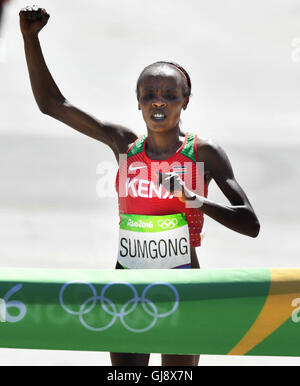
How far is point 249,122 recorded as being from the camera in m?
11.5

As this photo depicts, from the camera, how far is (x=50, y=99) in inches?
152

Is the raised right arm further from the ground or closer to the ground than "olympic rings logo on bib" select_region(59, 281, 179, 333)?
further from the ground

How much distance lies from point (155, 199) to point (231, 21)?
38.2ft

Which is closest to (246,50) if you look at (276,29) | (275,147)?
(276,29)

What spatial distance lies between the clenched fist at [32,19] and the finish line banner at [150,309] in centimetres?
114

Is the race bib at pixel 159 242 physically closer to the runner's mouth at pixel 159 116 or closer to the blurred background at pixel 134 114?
the runner's mouth at pixel 159 116

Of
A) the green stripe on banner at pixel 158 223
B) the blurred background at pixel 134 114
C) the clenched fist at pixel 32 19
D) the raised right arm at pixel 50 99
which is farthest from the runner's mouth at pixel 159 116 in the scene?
the blurred background at pixel 134 114

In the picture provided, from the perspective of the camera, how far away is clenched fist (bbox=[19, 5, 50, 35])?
3756 millimetres

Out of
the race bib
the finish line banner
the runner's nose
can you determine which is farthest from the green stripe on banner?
the runner's nose

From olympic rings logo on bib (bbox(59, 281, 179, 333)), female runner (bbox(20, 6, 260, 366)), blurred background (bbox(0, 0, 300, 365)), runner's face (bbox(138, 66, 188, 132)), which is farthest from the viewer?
blurred background (bbox(0, 0, 300, 365))

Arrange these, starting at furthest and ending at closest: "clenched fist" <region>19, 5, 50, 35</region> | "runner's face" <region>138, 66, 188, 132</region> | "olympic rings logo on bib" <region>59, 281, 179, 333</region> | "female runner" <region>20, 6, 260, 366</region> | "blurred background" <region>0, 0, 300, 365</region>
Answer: "blurred background" <region>0, 0, 300, 365</region>, "clenched fist" <region>19, 5, 50, 35</region>, "runner's face" <region>138, 66, 188, 132</region>, "female runner" <region>20, 6, 260, 366</region>, "olympic rings logo on bib" <region>59, 281, 179, 333</region>

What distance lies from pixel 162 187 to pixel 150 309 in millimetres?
555

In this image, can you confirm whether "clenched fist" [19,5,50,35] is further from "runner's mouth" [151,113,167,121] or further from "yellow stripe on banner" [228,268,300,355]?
"yellow stripe on banner" [228,268,300,355]

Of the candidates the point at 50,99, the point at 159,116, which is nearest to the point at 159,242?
the point at 159,116
